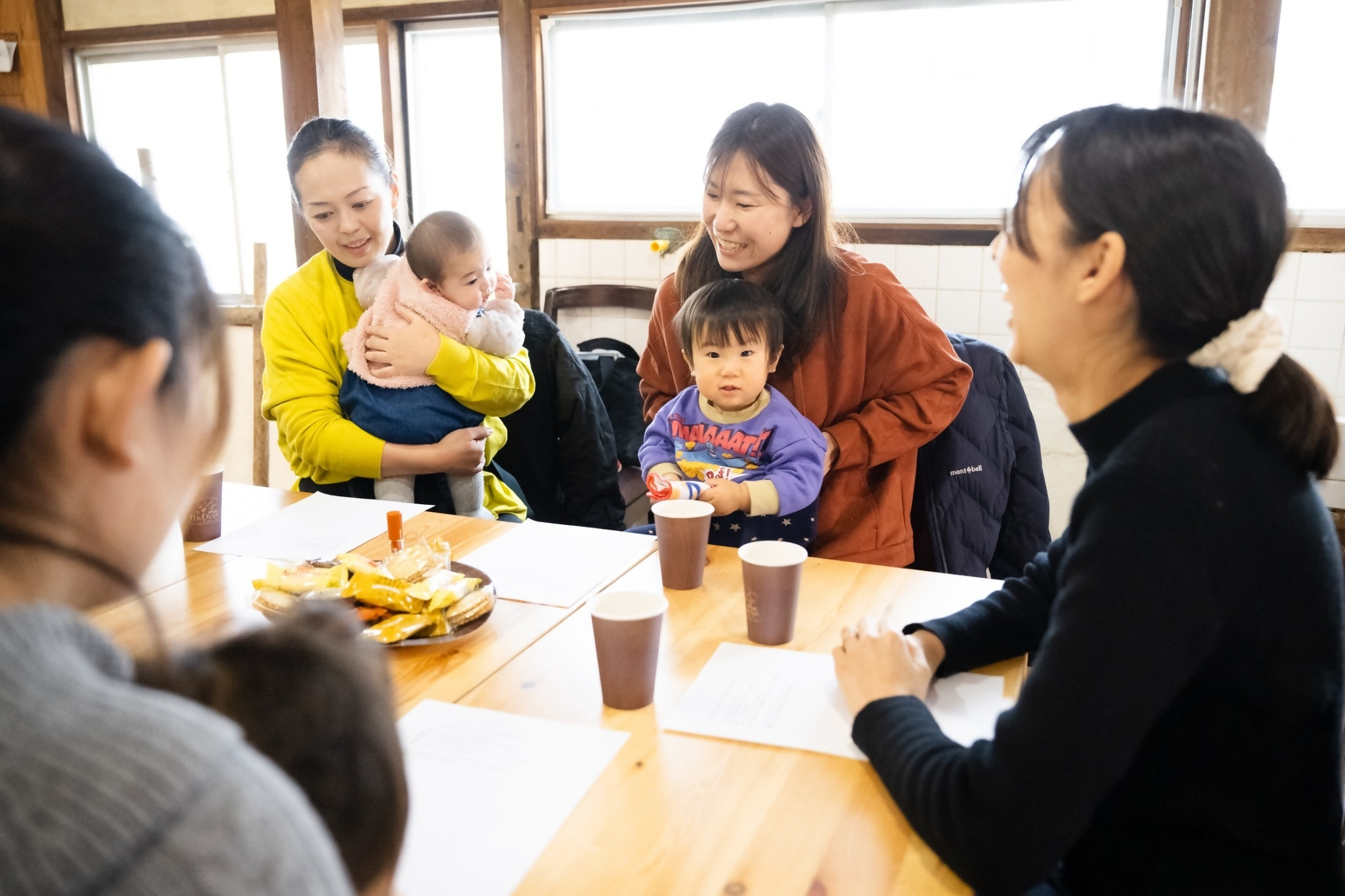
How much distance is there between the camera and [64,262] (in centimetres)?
46

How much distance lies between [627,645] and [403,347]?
48.0 inches

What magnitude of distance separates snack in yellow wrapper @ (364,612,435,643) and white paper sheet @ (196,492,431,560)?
1.05 ft

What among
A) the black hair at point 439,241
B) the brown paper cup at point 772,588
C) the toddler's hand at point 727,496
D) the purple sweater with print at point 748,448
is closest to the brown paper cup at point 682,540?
the brown paper cup at point 772,588

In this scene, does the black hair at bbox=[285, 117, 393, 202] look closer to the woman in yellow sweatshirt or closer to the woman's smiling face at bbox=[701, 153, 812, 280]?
the woman in yellow sweatshirt

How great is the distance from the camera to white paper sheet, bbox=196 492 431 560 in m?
1.56

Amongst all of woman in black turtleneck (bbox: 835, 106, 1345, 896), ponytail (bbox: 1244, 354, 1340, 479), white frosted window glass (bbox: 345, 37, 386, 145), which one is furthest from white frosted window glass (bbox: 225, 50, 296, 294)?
ponytail (bbox: 1244, 354, 1340, 479)

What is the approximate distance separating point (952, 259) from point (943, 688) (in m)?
2.84

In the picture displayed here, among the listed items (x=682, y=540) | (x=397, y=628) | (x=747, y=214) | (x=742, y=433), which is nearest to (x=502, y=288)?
(x=747, y=214)

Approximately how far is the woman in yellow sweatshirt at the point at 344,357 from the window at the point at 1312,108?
9.36 feet

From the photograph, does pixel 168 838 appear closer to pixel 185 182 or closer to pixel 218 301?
pixel 218 301

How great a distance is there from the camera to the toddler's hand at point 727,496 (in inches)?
64.2

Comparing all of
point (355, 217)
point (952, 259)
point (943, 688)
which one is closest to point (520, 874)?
point (943, 688)

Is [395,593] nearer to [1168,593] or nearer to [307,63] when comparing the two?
[1168,593]

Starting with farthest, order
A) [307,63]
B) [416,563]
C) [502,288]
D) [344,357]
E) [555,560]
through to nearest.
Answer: [307,63]
[502,288]
[344,357]
[555,560]
[416,563]
